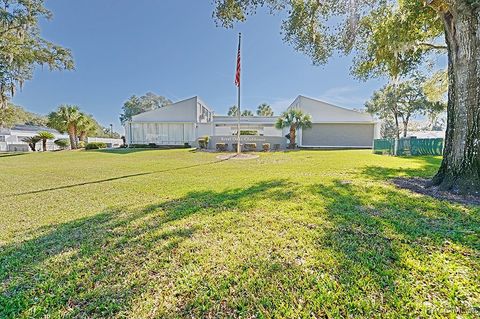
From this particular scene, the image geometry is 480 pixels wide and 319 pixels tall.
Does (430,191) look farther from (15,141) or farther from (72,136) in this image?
(15,141)

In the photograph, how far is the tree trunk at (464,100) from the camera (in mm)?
4965

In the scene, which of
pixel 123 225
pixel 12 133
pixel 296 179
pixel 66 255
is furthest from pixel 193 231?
pixel 12 133

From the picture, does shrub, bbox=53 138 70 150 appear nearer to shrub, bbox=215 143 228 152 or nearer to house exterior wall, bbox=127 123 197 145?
house exterior wall, bbox=127 123 197 145

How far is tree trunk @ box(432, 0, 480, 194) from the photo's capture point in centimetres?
496

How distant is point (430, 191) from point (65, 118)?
105 feet

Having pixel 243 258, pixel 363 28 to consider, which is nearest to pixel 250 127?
pixel 363 28

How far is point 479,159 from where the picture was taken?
507 centimetres

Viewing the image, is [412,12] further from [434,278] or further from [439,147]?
[439,147]

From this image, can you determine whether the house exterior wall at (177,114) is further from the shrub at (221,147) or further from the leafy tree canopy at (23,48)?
the leafy tree canopy at (23,48)

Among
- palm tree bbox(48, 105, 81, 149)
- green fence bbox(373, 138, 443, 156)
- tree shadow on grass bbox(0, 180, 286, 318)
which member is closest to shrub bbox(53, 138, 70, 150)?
palm tree bbox(48, 105, 81, 149)

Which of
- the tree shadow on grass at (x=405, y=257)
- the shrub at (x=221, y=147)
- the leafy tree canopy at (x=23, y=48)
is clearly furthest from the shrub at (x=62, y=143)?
the tree shadow on grass at (x=405, y=257)

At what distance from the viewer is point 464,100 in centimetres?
515

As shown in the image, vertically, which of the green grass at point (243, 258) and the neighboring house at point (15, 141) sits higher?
the neighboring house at point (15, 141)

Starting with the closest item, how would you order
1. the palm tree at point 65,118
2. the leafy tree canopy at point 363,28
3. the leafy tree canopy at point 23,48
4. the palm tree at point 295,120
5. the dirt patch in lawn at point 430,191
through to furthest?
the dirt patch in lawn at point 430,191, the leafy tree canopy at point 363,28, the leafy tree canopy at point 23,48, the palm tree at point 295,120, the palm tree at point 65,118
